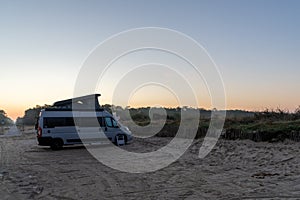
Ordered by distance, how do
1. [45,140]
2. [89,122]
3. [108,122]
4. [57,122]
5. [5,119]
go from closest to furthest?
[45,140], [57,122], [89,122], [108,122], [5,119]

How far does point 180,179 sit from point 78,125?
12977 mm

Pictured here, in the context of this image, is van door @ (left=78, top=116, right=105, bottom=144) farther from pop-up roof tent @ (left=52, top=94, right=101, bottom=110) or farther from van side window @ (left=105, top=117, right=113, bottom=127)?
pop-up roof tent @ (left=52, top=94, right=101, bottom=110)

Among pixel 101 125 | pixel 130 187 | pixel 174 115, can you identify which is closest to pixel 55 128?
pixel 101 125

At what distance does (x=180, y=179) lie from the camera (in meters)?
10.4

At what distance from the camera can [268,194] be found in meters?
7.95

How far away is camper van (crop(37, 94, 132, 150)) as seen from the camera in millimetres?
21641

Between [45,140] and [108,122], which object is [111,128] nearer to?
[108,122]

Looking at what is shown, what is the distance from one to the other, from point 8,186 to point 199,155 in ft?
29.3

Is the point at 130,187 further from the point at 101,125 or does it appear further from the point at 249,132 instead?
the point at 101,125

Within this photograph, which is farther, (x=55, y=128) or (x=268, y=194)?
(x=55, y=128)

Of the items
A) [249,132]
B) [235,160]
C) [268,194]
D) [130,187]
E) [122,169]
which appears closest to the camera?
[268,194]

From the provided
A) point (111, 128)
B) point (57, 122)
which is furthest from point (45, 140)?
point (111, 128)

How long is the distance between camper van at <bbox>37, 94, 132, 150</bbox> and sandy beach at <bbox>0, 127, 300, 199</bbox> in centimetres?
707

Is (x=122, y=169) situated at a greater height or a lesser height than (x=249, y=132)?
lesser
